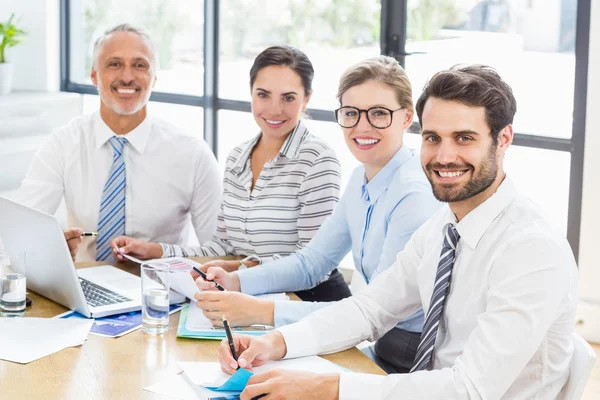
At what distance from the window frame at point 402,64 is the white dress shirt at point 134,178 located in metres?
0.93

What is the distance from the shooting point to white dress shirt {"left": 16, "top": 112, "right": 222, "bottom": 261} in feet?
9.82

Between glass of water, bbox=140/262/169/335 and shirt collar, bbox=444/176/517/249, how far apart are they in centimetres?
71

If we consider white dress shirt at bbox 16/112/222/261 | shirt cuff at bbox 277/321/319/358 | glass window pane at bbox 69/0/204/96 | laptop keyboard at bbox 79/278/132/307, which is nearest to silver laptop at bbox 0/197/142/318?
laptop keyboard at bbox 79/278/132/307

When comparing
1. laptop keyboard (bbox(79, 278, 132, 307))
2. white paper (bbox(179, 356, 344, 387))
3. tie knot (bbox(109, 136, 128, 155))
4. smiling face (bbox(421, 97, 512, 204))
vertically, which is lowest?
white paper (bbox(179, 356, 344, 387))

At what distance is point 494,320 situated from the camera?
1.63 meters

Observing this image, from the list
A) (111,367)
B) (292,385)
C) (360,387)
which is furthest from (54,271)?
Answer: (360,387)

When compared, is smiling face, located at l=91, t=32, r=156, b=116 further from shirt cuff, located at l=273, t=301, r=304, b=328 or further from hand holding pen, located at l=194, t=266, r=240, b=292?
shirt cuff, located at l=273, t=301, r=304, b=328

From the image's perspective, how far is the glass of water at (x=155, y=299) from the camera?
2033 mm

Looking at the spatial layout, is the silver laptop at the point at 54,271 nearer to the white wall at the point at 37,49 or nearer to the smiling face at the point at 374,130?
the smiling face at the point at 374,130

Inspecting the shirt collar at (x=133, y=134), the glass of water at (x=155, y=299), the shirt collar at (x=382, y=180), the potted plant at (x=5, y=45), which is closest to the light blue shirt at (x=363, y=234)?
the shirt collar at (x=382, y=180)

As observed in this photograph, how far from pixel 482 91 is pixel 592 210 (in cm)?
223

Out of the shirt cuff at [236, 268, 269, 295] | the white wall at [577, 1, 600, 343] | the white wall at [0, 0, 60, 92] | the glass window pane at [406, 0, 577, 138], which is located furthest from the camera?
the white wall at [0, 0, 60, 92]

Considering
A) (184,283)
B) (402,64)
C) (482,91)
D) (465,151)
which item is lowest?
(184,283)

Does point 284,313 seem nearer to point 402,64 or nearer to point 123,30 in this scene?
point 123,30
